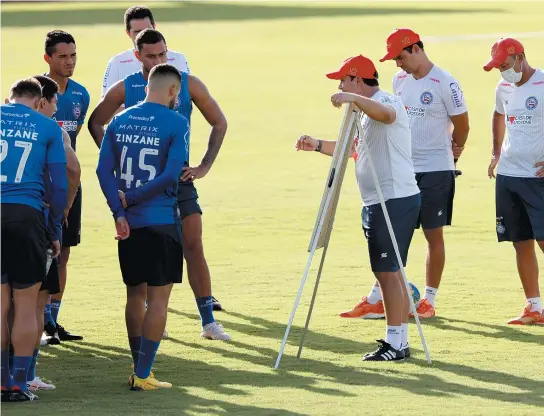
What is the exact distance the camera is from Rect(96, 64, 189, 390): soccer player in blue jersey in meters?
7.38

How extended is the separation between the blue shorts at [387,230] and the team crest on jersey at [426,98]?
1.55 metres

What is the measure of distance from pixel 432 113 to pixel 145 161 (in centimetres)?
314

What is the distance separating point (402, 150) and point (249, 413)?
91.0 inches

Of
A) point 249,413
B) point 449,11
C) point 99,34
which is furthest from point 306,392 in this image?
point 449,11

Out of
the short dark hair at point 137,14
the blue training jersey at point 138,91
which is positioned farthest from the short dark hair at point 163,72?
the short dark hair at point 137,14

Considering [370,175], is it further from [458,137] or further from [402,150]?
[458,137]

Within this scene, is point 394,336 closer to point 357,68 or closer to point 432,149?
point 357,68

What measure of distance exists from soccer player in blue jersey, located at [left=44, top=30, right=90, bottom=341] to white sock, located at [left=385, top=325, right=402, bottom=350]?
235 centimetres

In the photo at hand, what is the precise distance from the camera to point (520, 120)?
948 centimetres

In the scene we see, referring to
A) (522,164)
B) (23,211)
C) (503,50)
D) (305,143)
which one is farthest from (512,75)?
(23,211)

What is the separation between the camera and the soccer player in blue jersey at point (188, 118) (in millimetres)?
8539

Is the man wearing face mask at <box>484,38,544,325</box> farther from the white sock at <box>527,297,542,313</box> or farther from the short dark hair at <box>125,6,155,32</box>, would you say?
the short dark hair at <box>125,6,155,32</box>

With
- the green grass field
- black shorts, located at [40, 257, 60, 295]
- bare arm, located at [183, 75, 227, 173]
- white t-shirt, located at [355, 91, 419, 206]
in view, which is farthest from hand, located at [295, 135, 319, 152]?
black shorts, located at [40, 257, 60, 295]

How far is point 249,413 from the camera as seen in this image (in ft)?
22.5
